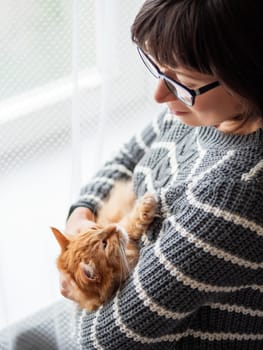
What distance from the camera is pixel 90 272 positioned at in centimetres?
109

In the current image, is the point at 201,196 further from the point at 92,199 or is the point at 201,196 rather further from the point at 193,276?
the point at 92,199

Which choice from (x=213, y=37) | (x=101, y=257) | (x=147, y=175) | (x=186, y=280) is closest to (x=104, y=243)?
(x=101, y=257)

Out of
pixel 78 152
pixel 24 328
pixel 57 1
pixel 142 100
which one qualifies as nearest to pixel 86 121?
pixel 78 152

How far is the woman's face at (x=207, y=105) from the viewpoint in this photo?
0.84 m

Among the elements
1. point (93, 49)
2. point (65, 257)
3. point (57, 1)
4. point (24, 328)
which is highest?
point (57, 1)

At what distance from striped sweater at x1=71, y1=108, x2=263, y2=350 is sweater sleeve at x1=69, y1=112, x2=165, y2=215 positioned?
99 mm

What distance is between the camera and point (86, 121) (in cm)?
125

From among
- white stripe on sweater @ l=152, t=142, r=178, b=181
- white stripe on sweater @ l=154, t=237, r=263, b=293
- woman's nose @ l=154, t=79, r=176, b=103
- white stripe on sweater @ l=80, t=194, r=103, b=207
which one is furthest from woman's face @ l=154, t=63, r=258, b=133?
white stripe on sweater @ l=80, t=194, r=103, b=207

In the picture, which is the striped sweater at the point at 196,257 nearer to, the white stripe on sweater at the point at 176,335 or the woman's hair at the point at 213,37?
the white stripe on sweater at the point at 176,335

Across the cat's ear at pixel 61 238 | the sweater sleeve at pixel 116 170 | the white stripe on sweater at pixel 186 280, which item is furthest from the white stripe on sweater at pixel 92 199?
the white stripe on sweater at pixel 186 280

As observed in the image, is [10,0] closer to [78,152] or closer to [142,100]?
[78,152]

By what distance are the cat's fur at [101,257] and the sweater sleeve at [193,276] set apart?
68 millimetres

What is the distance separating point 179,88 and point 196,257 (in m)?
0.27

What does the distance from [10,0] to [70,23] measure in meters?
0.13
